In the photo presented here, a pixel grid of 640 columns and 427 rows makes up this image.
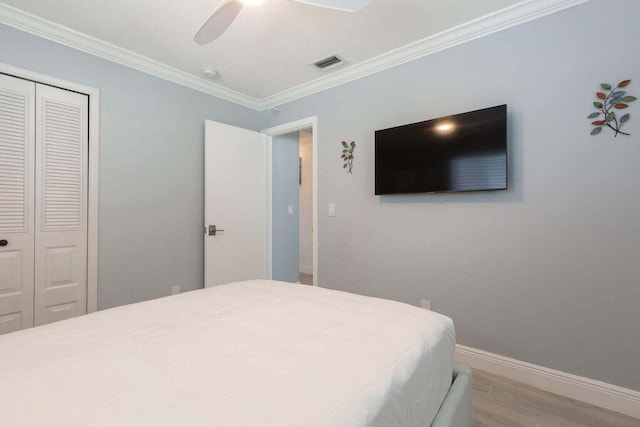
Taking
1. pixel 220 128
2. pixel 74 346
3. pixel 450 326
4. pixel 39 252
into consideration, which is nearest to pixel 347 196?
pixel 220 128

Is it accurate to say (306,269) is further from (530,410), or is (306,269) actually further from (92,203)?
(530,410)

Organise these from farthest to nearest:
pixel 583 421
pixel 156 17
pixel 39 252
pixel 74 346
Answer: pixel 39 252
pixel 156 17
pixel 583 421
pixel 74 346

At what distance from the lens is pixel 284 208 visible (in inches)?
154

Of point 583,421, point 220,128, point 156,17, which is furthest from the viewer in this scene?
point 220,128

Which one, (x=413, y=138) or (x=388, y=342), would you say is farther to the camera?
(x=413, y=138)

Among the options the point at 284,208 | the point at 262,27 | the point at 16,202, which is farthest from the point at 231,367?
the point at 284,208

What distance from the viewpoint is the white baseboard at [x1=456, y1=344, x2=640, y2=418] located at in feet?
5.47

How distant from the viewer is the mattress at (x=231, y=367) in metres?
0.65

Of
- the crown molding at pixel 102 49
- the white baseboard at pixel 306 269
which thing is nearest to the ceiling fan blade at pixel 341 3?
the crown molding at pixel 102 49

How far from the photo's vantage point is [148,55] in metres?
→ 2.62

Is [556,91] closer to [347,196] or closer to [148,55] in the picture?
[347,196]

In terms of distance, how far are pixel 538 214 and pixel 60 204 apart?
3.43m

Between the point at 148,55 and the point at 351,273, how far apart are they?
2.67 m

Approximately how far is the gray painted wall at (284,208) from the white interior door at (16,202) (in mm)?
2185
